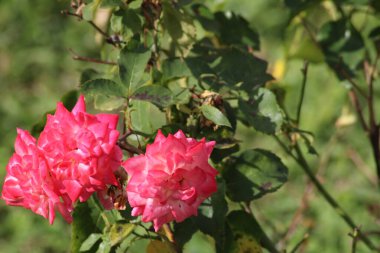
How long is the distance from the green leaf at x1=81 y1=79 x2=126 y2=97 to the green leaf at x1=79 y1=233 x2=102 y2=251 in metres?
0.25

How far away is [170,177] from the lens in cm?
103

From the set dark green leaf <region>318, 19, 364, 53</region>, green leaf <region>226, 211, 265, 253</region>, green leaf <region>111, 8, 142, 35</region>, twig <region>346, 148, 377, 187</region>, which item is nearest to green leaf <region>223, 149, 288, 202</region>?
green leaf <region>226, 211, 265, 253</region>

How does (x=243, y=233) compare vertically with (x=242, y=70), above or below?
below

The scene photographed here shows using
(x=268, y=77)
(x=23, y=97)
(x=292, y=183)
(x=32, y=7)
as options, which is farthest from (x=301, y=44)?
(x=32, y=7)

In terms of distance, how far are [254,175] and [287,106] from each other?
190 centimetres

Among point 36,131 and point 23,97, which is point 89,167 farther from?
point 23,97

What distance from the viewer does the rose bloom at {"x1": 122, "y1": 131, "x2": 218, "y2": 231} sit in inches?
39.9

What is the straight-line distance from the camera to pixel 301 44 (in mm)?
1741

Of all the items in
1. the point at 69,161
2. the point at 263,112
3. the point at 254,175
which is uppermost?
the point at 69,161

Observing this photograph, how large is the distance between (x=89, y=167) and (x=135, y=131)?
0.67 ft

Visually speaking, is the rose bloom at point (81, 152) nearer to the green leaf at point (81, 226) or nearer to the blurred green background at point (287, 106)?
the green leaf at point (81, 226)

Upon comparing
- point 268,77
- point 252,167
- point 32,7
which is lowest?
point 32,7

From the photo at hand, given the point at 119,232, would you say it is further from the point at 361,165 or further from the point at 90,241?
the point at 361,165

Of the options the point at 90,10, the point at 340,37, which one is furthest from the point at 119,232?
the point at 340,37
